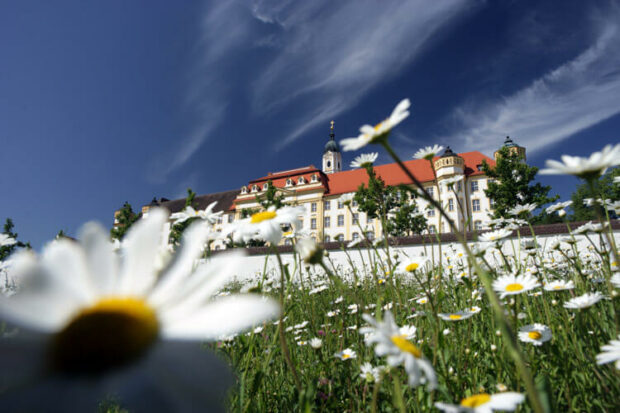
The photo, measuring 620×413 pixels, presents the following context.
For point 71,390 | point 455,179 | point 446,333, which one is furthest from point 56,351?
point 455,179

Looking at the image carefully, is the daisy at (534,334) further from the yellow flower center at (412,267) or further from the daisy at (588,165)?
the daisy at (588,165)

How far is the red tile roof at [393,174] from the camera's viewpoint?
98.3 feet

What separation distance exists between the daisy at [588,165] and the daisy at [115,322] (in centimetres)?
70

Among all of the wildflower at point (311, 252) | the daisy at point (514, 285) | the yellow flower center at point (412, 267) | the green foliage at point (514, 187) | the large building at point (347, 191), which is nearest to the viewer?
the wildflower at point (311, 252)

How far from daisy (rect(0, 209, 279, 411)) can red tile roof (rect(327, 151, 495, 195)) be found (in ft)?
94.1

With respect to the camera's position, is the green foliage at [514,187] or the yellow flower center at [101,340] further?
the green foliage at [514,187]

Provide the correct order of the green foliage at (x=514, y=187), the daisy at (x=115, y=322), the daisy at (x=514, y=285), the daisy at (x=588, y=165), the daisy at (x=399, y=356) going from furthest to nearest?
1. the green foliage at (x=514, y=187)
2. the daisy at (x=514, y=285)
3. the daisy at (x=588, y=165)
4. the daisy at (x=399, y=356)
5. the daisy at (x=115, y=322)

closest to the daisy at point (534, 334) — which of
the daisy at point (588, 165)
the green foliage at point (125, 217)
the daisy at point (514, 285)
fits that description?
the daisy at point (514, 285)

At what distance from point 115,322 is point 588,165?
852 mm

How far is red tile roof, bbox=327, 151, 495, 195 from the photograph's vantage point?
29969mm

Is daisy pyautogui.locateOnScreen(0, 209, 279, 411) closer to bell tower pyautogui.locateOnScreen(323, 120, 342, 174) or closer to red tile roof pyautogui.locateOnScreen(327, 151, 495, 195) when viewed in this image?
red tile roof pyautogui.locateOnScreen(327, 151, 495, 195)

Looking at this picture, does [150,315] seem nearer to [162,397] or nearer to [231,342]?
[162,397]

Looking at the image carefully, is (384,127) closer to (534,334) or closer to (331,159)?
(534,334)

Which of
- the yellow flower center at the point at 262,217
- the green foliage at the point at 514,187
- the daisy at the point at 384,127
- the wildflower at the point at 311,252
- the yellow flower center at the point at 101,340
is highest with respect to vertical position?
the green foliage at the point at 514,187
